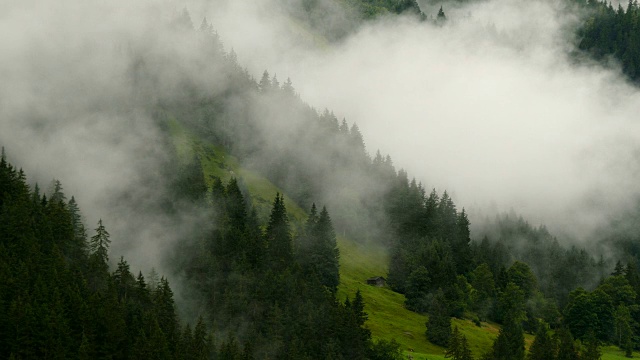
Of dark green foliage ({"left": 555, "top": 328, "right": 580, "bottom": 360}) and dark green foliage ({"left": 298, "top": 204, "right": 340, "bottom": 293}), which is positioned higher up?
dark green foliage ({"left": 298, "top": 204, "right": 340, "bottom": 293})

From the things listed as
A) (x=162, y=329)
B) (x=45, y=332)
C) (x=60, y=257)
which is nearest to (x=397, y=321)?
(x=162, y=329)

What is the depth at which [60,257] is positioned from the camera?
323 feet

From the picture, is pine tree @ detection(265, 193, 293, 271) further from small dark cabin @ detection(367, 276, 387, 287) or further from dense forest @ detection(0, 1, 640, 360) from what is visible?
small dark cabin @ detection(367, 276, 387, 287)

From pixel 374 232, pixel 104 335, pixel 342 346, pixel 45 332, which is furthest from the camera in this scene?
pixel 374 232

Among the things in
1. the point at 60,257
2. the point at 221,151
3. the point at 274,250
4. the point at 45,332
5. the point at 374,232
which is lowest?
the point at 45,332

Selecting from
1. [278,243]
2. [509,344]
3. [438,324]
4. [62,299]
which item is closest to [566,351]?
[509,344]

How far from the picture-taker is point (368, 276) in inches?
6654

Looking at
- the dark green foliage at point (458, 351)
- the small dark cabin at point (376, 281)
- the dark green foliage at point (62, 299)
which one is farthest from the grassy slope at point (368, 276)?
the dark green foliage at point (62, 299)

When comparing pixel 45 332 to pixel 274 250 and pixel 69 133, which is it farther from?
pixel 69 133

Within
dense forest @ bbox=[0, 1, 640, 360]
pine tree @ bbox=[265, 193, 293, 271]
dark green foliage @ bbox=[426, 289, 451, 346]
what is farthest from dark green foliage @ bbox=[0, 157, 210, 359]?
dark green foliage @ bbox=[426, 289, 451, 346]

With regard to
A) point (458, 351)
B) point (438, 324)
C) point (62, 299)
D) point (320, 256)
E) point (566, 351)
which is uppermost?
point (320, 256)

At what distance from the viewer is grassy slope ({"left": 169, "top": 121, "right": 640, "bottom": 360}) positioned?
13100cm

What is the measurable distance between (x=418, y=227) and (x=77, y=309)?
386 feet

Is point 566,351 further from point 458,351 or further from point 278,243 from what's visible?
point 278,243
